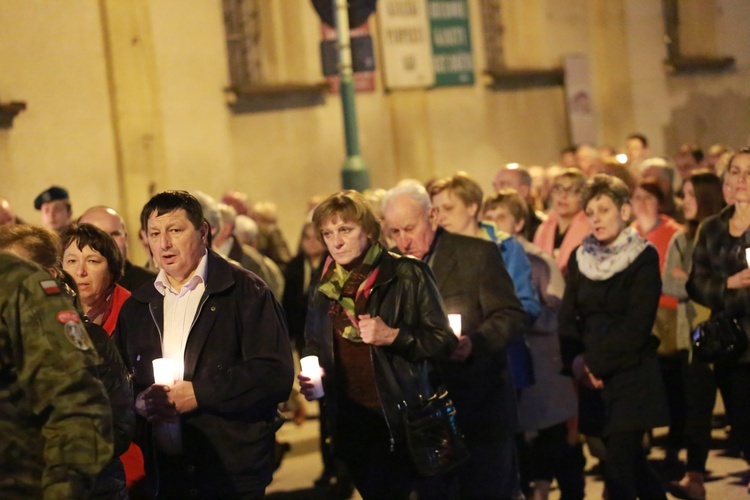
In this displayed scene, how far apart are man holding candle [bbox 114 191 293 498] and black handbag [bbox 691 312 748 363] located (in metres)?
3.06

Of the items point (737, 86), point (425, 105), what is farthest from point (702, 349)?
point (737, 86)

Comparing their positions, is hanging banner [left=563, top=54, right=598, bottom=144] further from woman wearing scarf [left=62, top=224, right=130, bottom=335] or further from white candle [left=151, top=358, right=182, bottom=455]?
white candle [left=151, top=358, right=182, bottom=455]

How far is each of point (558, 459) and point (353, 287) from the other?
2726 millimetres

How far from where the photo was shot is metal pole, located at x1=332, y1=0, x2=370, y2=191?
13523mm

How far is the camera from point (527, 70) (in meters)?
21.7

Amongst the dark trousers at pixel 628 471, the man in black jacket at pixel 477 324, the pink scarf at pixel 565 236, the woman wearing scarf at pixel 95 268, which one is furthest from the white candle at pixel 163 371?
the pink scarf at pixel 565 236

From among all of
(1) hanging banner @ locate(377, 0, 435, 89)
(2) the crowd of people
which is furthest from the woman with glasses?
(1) hanging banner @ locate(377, 0, 435, 89)

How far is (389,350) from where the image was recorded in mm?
6199

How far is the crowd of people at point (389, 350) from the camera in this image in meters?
3.92

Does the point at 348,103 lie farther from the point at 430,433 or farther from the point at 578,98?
the point at 578,98

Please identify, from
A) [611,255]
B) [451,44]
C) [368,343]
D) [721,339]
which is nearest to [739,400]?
[721,339]

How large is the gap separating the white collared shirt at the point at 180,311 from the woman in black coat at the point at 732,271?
3.28m

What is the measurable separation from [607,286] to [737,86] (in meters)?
19.0

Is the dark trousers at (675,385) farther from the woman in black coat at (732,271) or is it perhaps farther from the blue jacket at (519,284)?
the blue jacket at (519,284)
